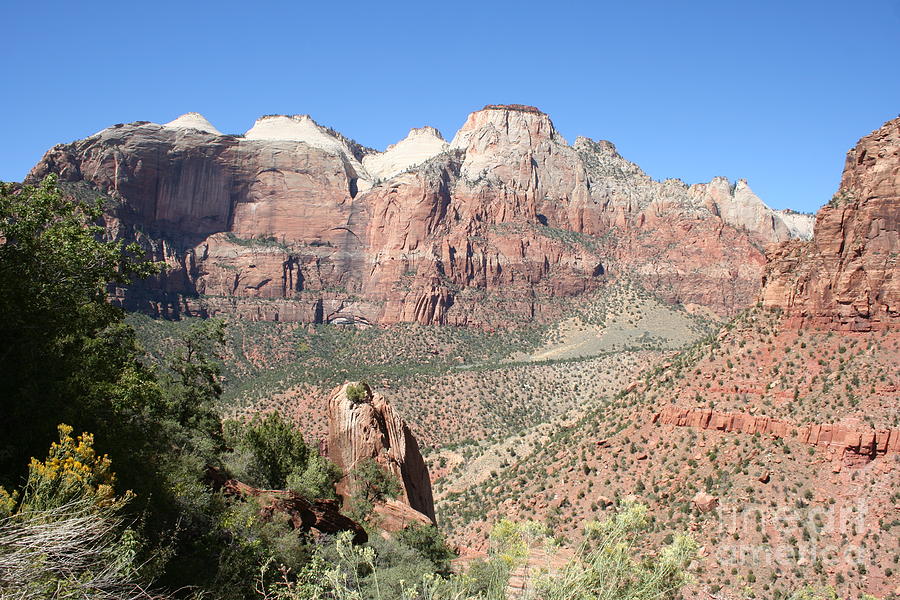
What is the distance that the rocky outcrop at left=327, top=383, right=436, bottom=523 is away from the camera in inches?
1243

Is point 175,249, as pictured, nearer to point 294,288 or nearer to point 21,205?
point 294,288

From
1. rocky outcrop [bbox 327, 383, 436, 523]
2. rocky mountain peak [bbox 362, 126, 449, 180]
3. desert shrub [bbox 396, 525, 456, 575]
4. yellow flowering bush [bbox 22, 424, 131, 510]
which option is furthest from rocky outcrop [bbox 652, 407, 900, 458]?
rocky mountain peak [bbox 362, 126, 449, 180]

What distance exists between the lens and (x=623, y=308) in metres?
114

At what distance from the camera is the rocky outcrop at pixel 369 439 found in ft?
104

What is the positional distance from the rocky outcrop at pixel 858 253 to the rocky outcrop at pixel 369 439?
937 inches

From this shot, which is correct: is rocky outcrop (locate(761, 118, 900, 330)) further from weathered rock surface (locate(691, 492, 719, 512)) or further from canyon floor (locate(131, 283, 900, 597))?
weathered rock surface (locate(691, 492, 719, 512))

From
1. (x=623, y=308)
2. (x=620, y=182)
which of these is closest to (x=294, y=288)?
(x=623, y=308)

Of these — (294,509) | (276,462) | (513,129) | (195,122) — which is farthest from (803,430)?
(195,122)

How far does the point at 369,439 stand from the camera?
104 feet

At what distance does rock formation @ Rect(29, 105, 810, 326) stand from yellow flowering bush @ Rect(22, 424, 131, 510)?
107m

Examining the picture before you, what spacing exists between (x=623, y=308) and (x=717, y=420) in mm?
80660

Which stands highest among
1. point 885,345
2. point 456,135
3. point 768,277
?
point 456,135

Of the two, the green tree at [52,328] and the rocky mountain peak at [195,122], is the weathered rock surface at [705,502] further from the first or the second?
the rocky mountain peak at [195,122]

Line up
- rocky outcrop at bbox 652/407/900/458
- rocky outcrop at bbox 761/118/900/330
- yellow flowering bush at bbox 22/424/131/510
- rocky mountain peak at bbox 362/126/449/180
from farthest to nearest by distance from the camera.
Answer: rocky mountain peak at bbox 362/126/449/180 < rocky outcrop at bbox 761/118/900/330 < rocky outcrop at bbox 652/407/900/458 < yellow flowering bush at bbox 22/424/131/510
